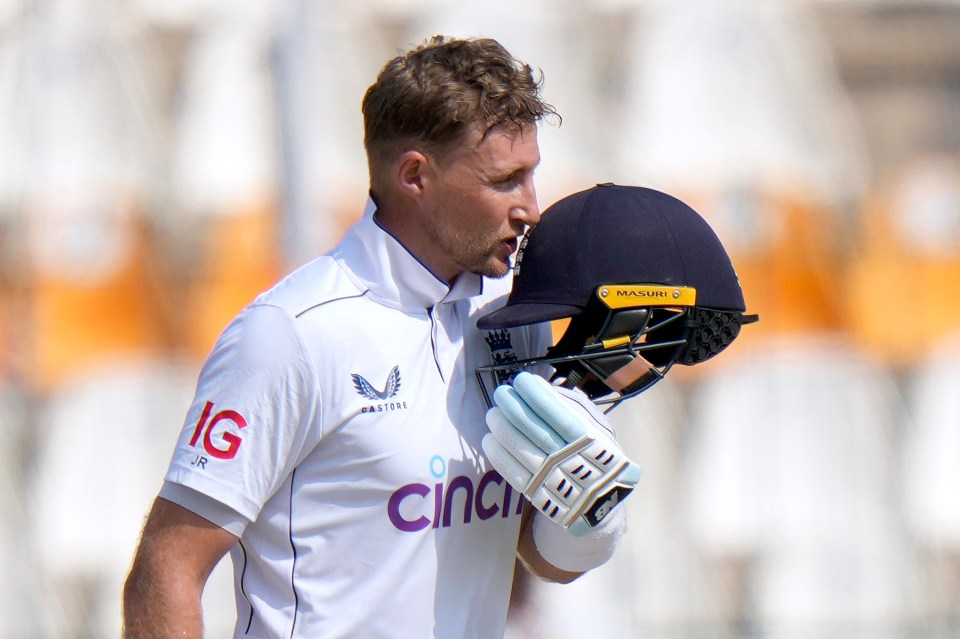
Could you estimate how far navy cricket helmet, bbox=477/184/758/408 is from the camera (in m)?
1.66

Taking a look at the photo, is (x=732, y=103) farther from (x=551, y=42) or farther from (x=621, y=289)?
(x=621, y=289)

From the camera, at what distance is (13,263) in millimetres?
4754

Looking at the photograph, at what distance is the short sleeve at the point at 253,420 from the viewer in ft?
5.11

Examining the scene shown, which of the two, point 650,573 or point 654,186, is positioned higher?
point 654,186

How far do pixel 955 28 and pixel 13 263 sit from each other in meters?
3.62

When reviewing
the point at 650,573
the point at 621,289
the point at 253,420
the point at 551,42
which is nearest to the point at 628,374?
the point at 621,289

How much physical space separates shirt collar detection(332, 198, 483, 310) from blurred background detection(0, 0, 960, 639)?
9.29ft

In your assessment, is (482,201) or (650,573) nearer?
(482,201)

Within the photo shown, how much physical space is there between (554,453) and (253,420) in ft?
1.16

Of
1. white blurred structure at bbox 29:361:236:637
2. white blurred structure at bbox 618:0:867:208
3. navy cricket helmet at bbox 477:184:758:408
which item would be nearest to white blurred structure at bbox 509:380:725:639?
white blurred structure at bbox 618:0:867:208

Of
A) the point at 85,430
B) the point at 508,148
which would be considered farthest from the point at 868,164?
the point at 508,148

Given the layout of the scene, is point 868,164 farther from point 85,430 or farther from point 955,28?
point 85,430

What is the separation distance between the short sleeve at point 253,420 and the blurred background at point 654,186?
2963mm

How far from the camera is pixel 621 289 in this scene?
5.43 feet
